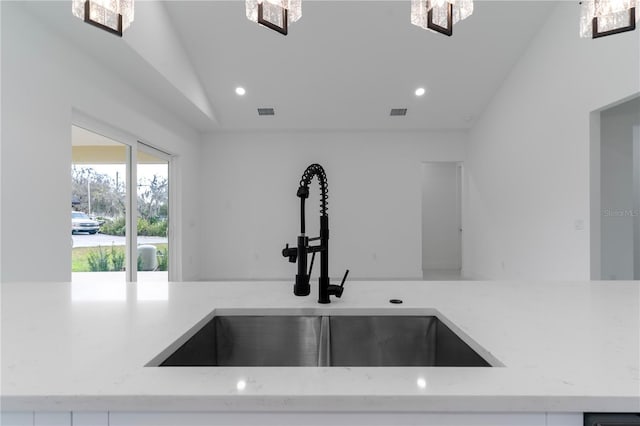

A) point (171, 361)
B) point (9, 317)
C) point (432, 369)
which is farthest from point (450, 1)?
point (9, 317)

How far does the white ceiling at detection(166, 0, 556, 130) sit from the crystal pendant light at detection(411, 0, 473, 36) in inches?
105

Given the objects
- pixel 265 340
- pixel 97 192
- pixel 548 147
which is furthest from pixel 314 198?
pixel 265 340

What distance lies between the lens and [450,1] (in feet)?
3.87

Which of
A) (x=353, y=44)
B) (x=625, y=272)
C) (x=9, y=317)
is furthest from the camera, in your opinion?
(x=353, y=44)

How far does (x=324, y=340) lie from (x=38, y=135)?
2.67 m

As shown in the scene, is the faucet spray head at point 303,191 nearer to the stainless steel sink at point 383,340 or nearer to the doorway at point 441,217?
the stainless steel sink at point 383,340

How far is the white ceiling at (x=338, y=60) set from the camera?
3.43 metres

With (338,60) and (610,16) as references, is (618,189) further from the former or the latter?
(338,60)

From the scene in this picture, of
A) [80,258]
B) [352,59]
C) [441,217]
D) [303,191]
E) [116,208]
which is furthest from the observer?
[441,217]

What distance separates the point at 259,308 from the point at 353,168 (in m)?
4.86

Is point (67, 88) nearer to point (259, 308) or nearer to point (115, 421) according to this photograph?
point (259, 308)

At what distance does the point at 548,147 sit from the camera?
3498 mm

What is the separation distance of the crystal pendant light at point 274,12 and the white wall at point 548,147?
10.1 ft

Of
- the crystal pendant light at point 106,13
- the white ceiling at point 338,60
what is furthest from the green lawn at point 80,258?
the crystal pendant light at point 106,13
